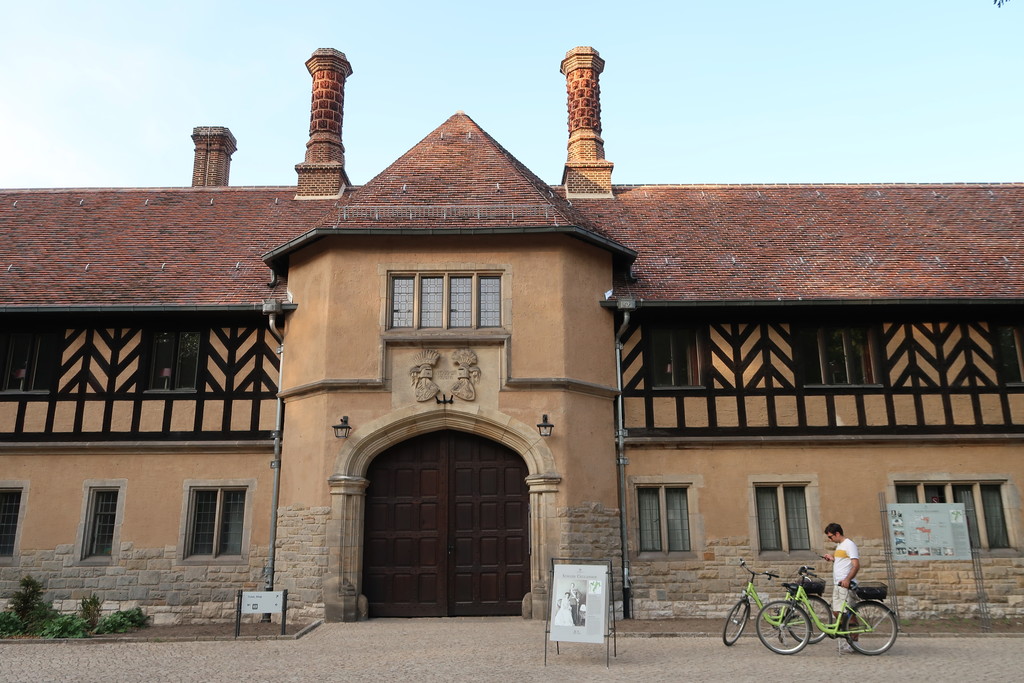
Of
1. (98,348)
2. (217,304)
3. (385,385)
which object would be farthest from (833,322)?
(98,348)

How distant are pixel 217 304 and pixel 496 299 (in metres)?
4.50

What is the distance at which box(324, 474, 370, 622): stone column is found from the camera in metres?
10.9

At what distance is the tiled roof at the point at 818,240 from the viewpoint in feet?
42.9

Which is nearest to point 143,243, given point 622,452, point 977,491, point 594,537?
point 622,452

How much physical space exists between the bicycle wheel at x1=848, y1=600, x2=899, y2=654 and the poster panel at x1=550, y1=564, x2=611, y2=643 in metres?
2.80

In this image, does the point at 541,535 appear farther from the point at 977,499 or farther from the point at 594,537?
the point at 977,499

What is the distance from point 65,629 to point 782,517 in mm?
10176

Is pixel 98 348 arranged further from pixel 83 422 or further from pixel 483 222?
pixel 483 222

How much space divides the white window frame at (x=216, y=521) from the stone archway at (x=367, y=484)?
1.91m

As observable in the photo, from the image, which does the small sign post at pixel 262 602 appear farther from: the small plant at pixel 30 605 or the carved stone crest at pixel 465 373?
the carved stone crest at pixel 465 373

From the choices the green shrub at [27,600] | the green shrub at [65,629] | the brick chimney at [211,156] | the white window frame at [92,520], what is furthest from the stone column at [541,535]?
the brick chimney at [211,156]

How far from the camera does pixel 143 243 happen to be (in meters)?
14.9

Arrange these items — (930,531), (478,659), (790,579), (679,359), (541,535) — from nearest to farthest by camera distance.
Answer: (478,659) < (930,531) < (541,535) < (790,579) < (679,359)

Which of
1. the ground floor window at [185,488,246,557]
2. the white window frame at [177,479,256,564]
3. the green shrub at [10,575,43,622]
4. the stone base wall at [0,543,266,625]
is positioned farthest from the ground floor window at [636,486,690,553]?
the green shrub at [10,575,43,622]
